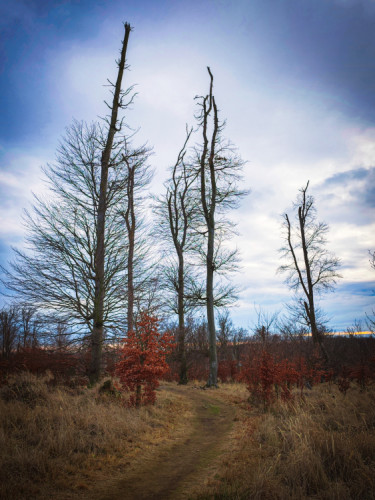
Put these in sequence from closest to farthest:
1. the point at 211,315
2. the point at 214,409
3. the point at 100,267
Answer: the point at 100,267
the point at 214,409
the point at 211,315

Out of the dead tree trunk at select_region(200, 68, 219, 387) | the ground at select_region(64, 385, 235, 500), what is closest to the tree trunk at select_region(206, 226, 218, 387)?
the dead tree trunk at select_region(200, 68, 219, 387)

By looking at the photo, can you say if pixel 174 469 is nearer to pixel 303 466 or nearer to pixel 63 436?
pixel 63 436

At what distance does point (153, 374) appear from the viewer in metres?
8.02

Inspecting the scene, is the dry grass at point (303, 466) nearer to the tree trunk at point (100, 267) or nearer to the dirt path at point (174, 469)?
the dirt path at point (174, 469)

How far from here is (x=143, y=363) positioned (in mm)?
8086

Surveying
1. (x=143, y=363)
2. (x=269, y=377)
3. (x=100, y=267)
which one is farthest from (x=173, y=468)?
(x=100, y=267)

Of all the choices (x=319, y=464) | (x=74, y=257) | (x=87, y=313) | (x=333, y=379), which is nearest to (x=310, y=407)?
(x=319, y=464)

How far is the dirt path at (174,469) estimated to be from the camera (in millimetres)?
3612

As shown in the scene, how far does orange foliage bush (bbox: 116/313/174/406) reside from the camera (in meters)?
7.89

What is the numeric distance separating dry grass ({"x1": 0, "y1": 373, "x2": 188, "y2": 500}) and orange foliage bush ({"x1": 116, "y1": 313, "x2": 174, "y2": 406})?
0.53 metres

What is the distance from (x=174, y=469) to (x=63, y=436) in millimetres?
1918

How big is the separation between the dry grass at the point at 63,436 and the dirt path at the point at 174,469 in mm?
348

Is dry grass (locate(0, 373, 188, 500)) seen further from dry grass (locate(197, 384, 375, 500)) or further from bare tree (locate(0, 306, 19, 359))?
bare tree (locate(0, 306, 19, 359))

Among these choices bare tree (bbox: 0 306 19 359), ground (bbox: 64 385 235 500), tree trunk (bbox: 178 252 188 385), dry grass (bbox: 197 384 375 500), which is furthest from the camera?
tree trunk (bbox: 178 252 188 385)
